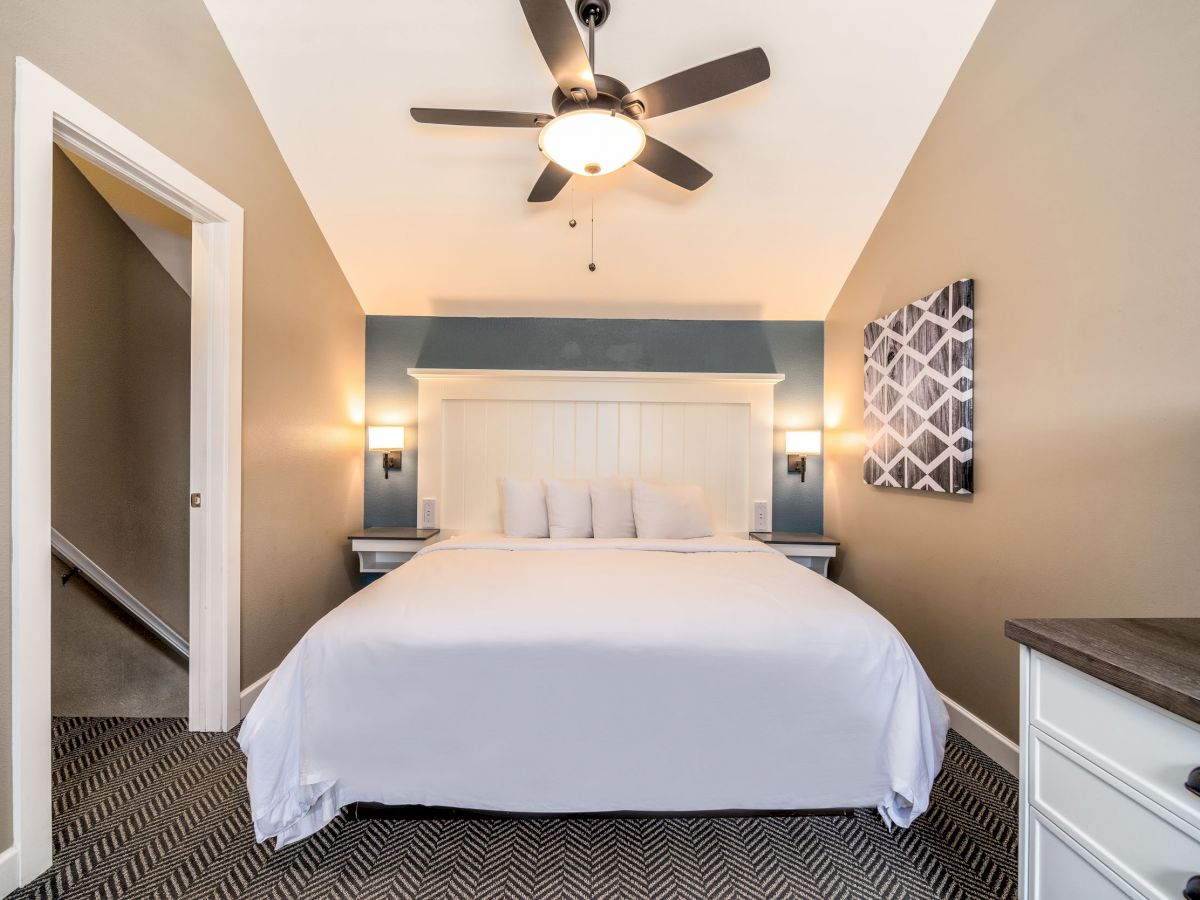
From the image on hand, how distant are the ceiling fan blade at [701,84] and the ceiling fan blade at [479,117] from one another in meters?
0.31

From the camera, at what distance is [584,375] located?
379cm

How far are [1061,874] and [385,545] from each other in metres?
3.24

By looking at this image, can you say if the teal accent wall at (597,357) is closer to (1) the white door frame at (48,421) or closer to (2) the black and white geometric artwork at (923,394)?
(2) the black and white geometric artwork at (923,394)

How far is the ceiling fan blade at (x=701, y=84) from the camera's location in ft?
5.60

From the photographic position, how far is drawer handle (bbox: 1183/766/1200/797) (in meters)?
0.78

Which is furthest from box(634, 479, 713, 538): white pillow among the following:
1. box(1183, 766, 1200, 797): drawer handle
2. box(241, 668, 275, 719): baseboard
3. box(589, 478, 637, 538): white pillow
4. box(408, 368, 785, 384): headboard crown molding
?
box(1183, 766, 1200, 797): drawer handle

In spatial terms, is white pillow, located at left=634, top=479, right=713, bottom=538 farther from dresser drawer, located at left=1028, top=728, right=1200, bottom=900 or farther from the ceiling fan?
dresser drawer, located at left=1028, top=728, right=1200, bottom=900

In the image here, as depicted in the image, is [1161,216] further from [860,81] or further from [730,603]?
[730,603]

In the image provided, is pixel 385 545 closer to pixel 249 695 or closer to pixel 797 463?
pixel 249 695

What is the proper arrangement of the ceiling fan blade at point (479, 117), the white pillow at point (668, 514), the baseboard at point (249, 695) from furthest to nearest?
the white pillow at point (668, 514)
the baseboard at point (249, 695)
the ceiling fan blade at point (479, 117)

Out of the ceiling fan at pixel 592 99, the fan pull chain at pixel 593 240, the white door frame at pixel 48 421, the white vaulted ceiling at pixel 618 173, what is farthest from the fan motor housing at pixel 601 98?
the white door frame at pixel 48 421

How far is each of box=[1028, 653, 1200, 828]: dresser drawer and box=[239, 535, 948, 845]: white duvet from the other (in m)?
0.66

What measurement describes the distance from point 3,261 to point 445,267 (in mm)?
2227

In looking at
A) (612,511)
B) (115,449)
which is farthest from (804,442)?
(115,449)
